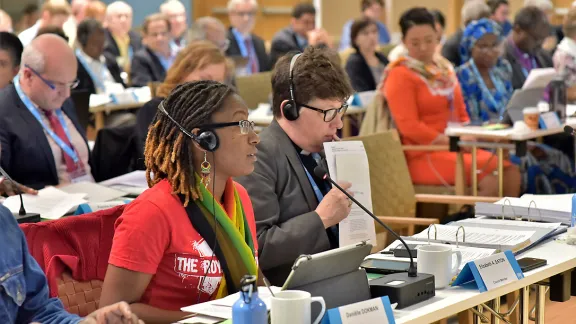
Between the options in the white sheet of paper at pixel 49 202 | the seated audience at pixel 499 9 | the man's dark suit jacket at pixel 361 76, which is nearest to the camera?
the white sheet of paper at pixel 49 202

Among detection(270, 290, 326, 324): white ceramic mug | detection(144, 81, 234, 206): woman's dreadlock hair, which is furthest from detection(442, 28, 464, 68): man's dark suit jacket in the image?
detection(270, 290, 326, 324): white ceramic mug

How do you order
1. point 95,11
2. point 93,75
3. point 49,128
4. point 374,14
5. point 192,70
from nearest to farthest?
point 49,128, point 192,70, point 93,75, point 95,11, point 374,14

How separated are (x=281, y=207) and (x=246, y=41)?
23.9 ft

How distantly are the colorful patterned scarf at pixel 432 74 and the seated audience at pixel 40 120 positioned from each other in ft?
6.22

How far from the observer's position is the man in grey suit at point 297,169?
294 centimetres

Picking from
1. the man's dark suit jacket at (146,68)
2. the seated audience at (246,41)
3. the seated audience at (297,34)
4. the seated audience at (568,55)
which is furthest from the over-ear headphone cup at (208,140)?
the seated audience at (297,34)

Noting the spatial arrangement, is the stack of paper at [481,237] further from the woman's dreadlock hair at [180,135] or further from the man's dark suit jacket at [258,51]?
the man's dark suit jacket at [258,51]

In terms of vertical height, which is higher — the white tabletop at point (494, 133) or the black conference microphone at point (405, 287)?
the white tabletop at point (494, 133)

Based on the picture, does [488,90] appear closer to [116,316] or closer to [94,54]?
[94,54]

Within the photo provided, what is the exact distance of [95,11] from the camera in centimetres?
1102

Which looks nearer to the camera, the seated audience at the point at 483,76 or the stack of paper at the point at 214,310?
the stack of paper at the point at 214,310

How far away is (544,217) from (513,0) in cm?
1076

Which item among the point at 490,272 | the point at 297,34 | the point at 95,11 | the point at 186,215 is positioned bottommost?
the point at 490,272

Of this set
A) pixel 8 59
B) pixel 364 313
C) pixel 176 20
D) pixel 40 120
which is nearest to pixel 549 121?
pixel 40 120
